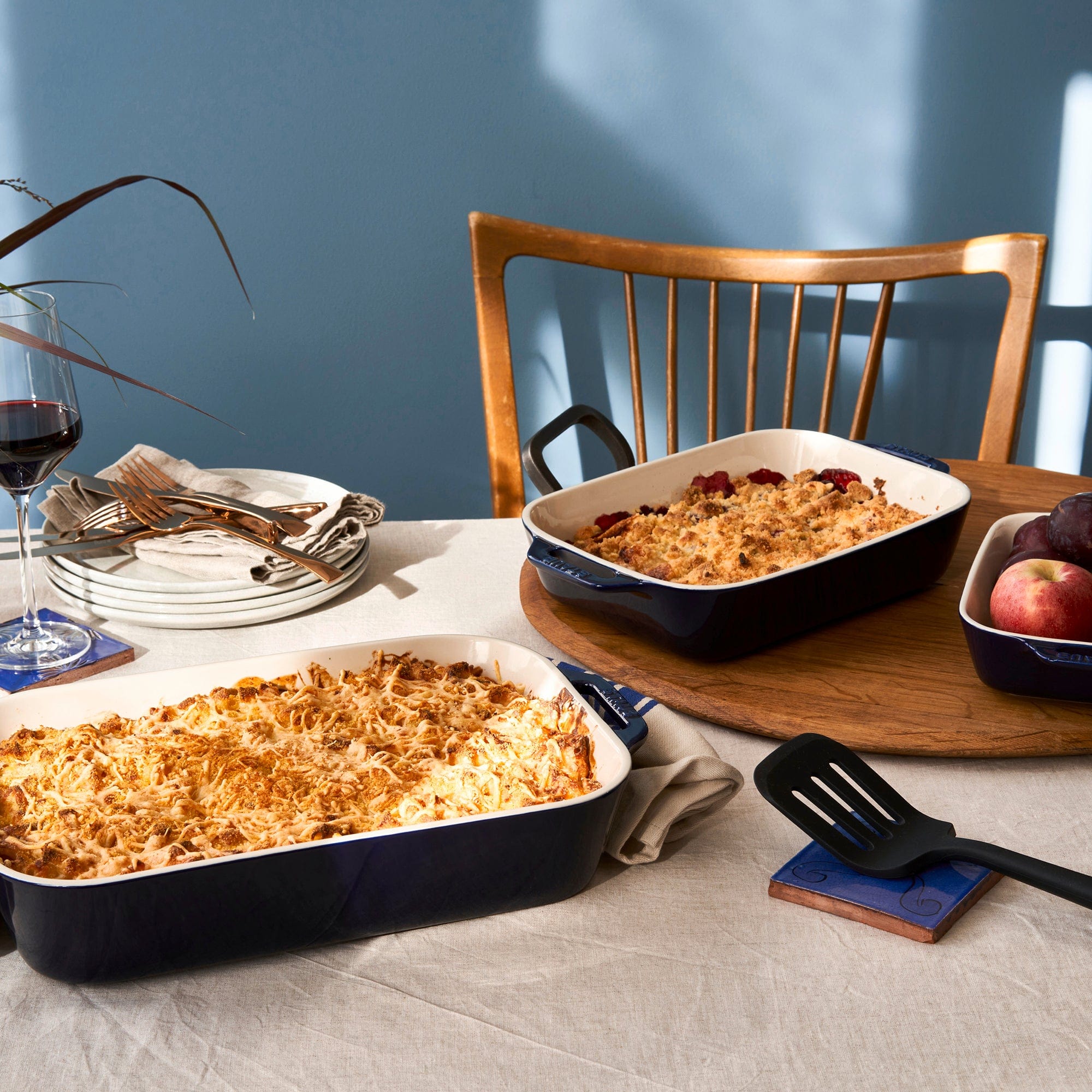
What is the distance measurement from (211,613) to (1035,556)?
2.41 ft

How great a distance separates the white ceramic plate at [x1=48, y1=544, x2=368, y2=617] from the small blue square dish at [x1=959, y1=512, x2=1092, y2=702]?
0.60 metres

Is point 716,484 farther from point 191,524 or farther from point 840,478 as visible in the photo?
point 191,524

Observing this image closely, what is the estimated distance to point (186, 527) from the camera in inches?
44.1

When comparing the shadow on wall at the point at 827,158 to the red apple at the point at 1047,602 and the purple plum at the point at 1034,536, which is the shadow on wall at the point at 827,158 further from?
the red apple at the point at 1047,602

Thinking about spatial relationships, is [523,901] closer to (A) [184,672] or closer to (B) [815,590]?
(A) [184,672]

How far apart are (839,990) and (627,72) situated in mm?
1993

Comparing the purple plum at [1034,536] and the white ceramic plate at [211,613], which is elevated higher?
the purple plum at [1034,536]

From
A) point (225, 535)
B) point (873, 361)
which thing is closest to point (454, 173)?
point (873, 361)

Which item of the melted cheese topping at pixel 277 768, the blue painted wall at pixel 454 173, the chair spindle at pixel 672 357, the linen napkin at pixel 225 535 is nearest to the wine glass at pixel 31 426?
the linen napkin at pixel 225 535

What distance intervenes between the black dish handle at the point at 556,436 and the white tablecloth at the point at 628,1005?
649mm

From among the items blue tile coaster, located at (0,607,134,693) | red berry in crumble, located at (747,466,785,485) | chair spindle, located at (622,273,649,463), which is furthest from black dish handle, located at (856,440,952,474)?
blue tile coaster, located at (0,607,134,693)

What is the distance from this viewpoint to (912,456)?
1254 millimetres

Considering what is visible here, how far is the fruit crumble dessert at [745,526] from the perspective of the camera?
1.04 meters

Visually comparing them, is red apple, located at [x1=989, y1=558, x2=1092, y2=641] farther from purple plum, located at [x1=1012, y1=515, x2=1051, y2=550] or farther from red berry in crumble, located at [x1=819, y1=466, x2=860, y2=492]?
red berry in crumble, located at [x1=819, y1=466, x2=860, y2=492]
